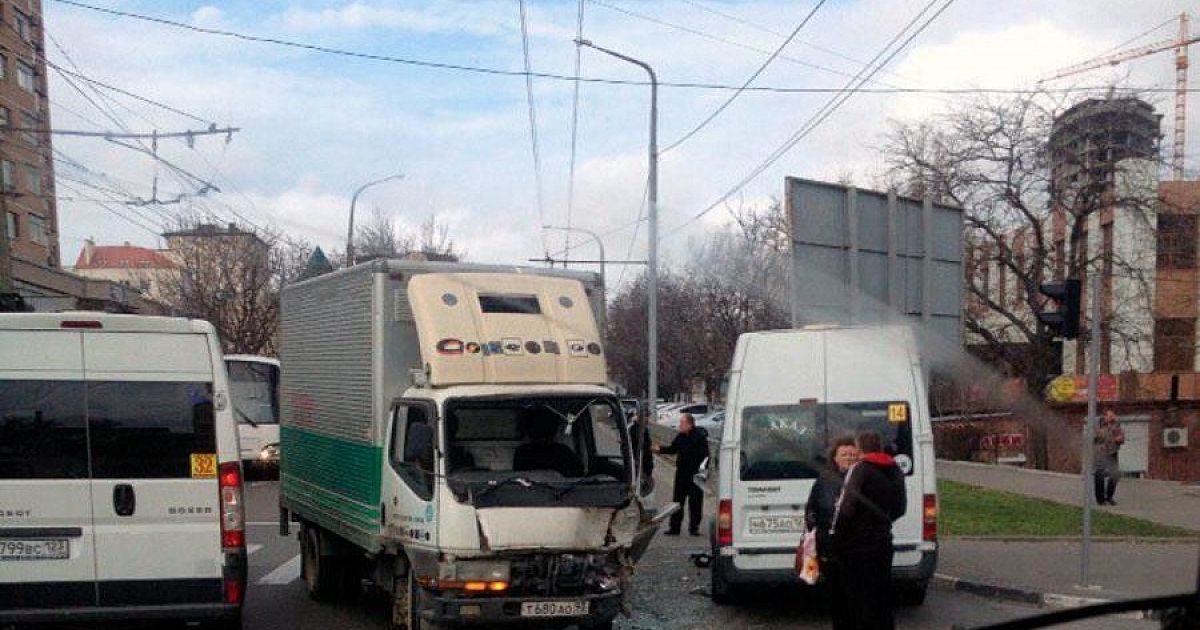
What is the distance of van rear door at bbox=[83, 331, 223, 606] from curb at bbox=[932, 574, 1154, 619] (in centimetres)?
720

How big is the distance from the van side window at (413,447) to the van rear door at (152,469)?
1403 mm

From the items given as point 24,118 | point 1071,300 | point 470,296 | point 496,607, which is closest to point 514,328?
point 470,296

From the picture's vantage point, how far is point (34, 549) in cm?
685

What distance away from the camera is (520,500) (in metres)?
7.60

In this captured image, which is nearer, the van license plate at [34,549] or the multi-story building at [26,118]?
the van license plate at [34,549]

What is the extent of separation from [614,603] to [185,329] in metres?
3.44

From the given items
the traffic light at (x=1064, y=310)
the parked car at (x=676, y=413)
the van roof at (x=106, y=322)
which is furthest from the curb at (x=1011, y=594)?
the parked car at (x=676, y=413)

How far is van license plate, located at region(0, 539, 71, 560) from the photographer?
267 inches

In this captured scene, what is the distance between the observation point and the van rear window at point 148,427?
278 inches

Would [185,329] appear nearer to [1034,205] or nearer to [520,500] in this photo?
[520,500]

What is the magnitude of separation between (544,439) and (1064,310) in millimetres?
5536

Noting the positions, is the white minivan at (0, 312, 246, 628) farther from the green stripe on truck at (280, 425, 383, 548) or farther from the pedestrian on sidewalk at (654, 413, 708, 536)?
the pedestrian on sidewalk at (654, 413, 708, 536)

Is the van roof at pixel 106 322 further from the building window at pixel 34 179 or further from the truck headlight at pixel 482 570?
the building window at pixel 34 179

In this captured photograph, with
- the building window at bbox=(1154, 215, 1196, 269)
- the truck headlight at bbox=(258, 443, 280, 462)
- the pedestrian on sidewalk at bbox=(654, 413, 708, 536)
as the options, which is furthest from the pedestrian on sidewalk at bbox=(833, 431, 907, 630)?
the building window at bbox=(1154, 215, 1196, 269)
